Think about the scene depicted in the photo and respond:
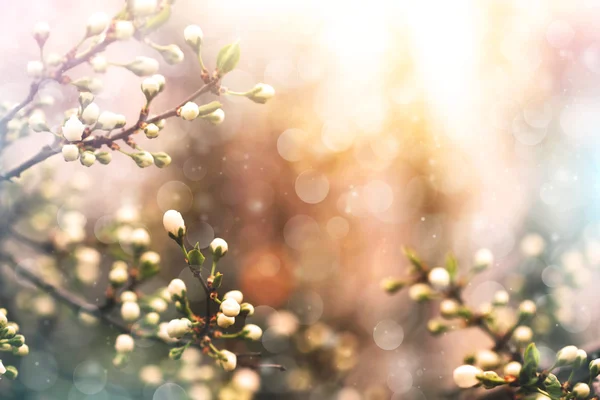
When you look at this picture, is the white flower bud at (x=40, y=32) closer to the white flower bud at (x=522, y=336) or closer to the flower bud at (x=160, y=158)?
the flower bud at (x=160, y=158)

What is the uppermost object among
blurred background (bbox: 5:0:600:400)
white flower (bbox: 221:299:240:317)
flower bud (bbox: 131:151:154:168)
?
blurred background (bbox: 5:0:600:400)

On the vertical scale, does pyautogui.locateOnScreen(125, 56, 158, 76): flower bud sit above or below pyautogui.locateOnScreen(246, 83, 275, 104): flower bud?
above

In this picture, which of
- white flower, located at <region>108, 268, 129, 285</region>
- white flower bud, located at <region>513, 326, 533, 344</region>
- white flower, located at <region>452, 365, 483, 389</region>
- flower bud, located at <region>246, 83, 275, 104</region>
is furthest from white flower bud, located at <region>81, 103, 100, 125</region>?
white flower bud, located at <region>513, 326, 533, 344</region>

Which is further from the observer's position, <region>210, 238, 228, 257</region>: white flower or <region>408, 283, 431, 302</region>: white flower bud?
<region>408, 283, 431, 302</region>: white flower bud

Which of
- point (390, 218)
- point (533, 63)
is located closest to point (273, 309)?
point (390, 218)

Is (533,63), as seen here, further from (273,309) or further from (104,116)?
(104,116)

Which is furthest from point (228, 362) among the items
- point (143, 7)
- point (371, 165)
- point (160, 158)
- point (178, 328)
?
point (371, 165)

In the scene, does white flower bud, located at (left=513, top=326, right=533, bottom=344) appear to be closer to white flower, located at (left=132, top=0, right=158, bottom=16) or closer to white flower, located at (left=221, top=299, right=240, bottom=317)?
white flower, located at (left=221, top=299, right=240, bottom=317)
